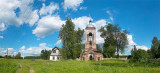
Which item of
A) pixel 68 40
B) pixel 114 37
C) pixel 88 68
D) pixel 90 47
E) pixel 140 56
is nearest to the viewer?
pixel 88 68

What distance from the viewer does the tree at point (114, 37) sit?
182ft

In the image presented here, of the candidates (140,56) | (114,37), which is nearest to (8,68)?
(140,56)

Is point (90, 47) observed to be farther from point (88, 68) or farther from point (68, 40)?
point (88, 68)

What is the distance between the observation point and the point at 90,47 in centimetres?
4644

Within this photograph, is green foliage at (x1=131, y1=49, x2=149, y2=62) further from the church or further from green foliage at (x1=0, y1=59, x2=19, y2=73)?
green foliage at (x1=0, y1=59, x2=19, y2=73)

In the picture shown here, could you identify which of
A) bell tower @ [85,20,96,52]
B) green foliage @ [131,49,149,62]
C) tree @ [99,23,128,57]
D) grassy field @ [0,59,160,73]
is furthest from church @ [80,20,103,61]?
grassy field @ [0,59,160,73]

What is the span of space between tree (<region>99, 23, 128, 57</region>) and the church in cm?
1042

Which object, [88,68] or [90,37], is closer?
[88,68]

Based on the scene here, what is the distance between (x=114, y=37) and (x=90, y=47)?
15836mm

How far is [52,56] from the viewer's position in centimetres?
5959

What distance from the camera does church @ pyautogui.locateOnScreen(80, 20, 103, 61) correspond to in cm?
4350

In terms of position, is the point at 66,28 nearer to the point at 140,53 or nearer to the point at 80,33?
the point at 80,33

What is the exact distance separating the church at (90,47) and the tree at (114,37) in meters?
10.4

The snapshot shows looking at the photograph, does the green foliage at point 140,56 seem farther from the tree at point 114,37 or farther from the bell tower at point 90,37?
the tree at point 114,37
